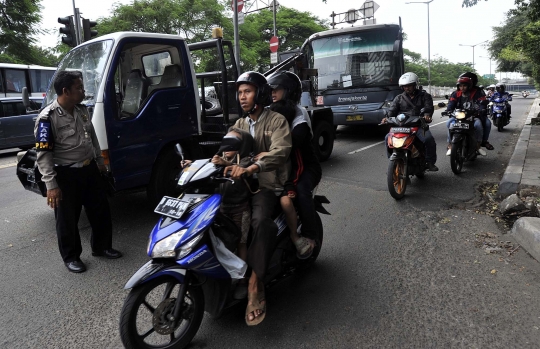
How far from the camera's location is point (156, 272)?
2426mm

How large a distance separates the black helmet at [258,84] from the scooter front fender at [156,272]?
1.24m

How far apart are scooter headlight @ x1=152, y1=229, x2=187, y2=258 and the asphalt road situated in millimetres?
682

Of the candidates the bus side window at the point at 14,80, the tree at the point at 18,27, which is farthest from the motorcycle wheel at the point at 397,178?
the tree at the point at 18,27

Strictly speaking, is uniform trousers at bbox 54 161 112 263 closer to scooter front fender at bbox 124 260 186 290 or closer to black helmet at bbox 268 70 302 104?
scooter front fender at bbox 124 260 186 290

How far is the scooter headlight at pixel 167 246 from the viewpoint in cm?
244

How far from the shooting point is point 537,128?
1245cm

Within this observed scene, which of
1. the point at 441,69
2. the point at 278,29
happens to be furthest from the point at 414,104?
the point at 441,69

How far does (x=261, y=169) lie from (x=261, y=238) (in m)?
0.46

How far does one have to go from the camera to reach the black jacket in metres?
6.40

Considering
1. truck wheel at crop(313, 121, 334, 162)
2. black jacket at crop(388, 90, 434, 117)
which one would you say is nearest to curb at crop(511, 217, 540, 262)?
black jacket at crop(388, 90, 434, 117)

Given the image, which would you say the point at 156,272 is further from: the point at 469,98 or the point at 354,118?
the point at 354,118

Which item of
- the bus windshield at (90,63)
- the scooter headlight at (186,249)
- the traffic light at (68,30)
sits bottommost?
the scooter headlight at (186,249)

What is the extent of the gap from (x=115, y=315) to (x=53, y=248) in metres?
1.79

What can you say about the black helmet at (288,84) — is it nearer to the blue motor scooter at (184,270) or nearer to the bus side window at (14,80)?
the blue motor scooter at (184,270)
